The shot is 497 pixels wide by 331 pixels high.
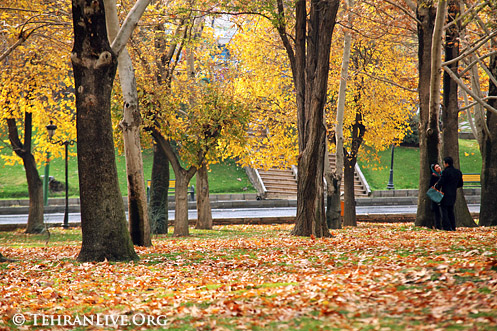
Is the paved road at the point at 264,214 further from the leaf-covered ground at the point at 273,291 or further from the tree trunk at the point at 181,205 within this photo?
the leaf-covered ground at the point at 273,291

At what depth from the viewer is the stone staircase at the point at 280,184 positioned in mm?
34844

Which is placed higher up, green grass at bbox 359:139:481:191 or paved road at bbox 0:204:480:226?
green grass at bbox 359:139:481:191

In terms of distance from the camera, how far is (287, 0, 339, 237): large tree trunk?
13.5 meters

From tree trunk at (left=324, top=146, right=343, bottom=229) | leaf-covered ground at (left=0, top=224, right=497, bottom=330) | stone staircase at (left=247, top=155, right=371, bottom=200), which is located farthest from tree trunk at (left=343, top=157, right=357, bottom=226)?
leaf-covered ground at (left=0, top=224, right=497, bottom=330)

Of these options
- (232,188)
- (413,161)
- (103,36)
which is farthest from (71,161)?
(103,36)

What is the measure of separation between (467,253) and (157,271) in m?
4.56

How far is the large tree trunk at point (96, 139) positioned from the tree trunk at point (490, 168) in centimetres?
1179

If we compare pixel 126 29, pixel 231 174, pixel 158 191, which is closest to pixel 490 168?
pixel 158 191

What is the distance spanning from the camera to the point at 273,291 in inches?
251

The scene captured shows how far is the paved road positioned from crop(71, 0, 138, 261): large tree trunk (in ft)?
49.3

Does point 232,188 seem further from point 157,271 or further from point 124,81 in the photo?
point 157,271

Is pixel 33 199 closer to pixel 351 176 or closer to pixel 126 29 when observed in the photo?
pixel 351 176

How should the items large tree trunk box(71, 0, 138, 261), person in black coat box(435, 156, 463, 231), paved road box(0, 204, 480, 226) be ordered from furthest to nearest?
paved road box(0, 204, 480, 226), person in black coat box(435, 156, 463, 231), large tree trunk box(71, 0, 138, 261)

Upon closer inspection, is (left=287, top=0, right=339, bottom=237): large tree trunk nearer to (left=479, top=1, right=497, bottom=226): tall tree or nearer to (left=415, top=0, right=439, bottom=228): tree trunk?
(left=415, top=0, right=439, bottom=228): tree trunk
